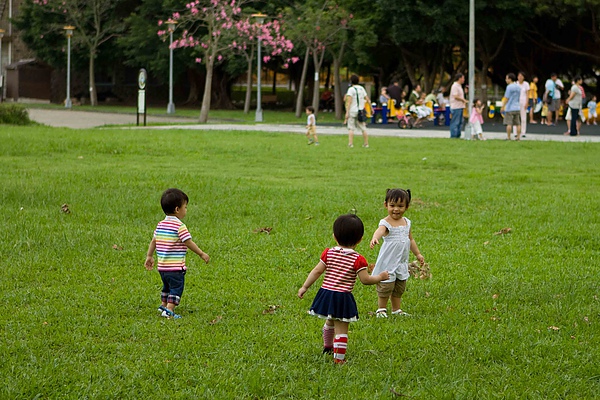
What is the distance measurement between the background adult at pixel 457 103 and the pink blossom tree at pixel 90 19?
36.4 meters

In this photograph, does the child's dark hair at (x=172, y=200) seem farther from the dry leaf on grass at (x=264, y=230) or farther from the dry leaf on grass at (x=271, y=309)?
the dry leaf on grass at (x=264, y=230)

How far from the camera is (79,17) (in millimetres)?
58375

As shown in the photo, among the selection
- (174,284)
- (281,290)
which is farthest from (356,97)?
(174,284)

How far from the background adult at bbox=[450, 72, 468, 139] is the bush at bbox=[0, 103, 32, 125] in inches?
516

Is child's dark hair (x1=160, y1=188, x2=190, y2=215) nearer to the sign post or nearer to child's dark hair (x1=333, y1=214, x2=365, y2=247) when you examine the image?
child's dark hair (x1=333, y1=214, x2=365, y2=247)

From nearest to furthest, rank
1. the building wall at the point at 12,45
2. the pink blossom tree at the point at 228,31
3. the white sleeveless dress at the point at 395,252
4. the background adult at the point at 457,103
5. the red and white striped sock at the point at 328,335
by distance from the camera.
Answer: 1. the red and white striped sock at the point at 328,335
2. the white sleeveless dress at the point at 395,252
3. the background adult at the point at 457,103
4. the pink blossom tree at the point at 228,31
5. the building wall at the point at 12,45

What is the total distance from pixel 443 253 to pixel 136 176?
6.74m

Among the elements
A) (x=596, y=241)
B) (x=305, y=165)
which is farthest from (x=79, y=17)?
(x=596, y=241)

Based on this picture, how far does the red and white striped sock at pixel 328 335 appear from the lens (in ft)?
18.2

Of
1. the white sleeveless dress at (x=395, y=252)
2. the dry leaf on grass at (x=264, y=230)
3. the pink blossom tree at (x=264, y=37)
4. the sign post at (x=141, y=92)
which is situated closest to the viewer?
the white sleeveless dress at (x=395, y=252)

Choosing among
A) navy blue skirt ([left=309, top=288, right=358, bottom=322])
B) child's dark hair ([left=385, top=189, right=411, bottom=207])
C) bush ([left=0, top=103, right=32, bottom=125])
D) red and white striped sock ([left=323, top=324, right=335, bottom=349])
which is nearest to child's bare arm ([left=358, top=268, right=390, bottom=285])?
navy blue skirt ([left=309, top=288, right=358, bottom=322])

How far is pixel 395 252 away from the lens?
253 inches

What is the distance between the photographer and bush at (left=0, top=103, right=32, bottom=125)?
28562 millimetres

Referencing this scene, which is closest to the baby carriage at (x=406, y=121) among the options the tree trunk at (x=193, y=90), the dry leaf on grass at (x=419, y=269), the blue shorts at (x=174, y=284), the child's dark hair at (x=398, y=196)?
the dry leaf on grass at (x=419, y=269)
